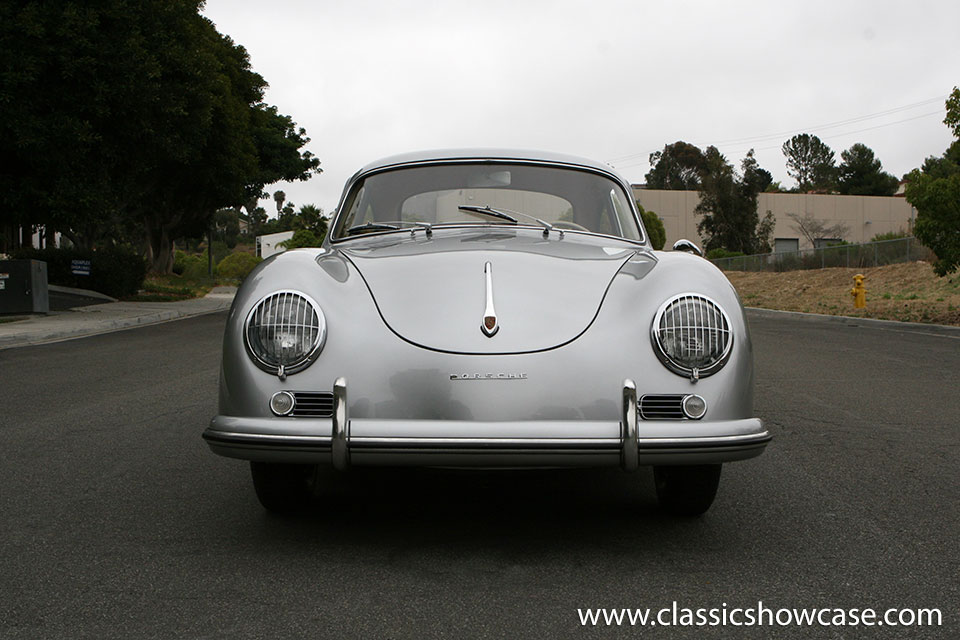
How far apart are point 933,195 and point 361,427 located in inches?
592

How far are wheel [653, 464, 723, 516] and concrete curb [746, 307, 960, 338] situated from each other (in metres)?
12.4

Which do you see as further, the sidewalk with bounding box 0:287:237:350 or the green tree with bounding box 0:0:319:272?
the green tree with bounding box 0:0:319:272

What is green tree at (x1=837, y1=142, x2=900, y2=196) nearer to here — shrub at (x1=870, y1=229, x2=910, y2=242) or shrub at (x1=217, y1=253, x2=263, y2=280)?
shrub at (x1=870, y1=229, x2=910, y2=242)

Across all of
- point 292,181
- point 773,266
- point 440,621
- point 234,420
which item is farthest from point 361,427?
point 292,181

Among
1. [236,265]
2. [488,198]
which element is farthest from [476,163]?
[236,265]

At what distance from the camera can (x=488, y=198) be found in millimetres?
4637

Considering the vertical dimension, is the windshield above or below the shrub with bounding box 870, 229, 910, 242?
below

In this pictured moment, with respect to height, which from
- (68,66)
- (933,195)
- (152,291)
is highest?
(68,66)

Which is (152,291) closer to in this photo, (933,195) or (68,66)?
(68,66)

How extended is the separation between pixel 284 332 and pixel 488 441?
2.73 ft

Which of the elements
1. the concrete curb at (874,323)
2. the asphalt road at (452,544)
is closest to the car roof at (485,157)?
the asphalt road at (452,544)

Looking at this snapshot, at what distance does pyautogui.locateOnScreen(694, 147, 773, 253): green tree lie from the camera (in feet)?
189

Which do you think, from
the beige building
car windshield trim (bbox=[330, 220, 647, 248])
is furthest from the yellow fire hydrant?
the beige building

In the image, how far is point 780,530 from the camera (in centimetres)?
353
